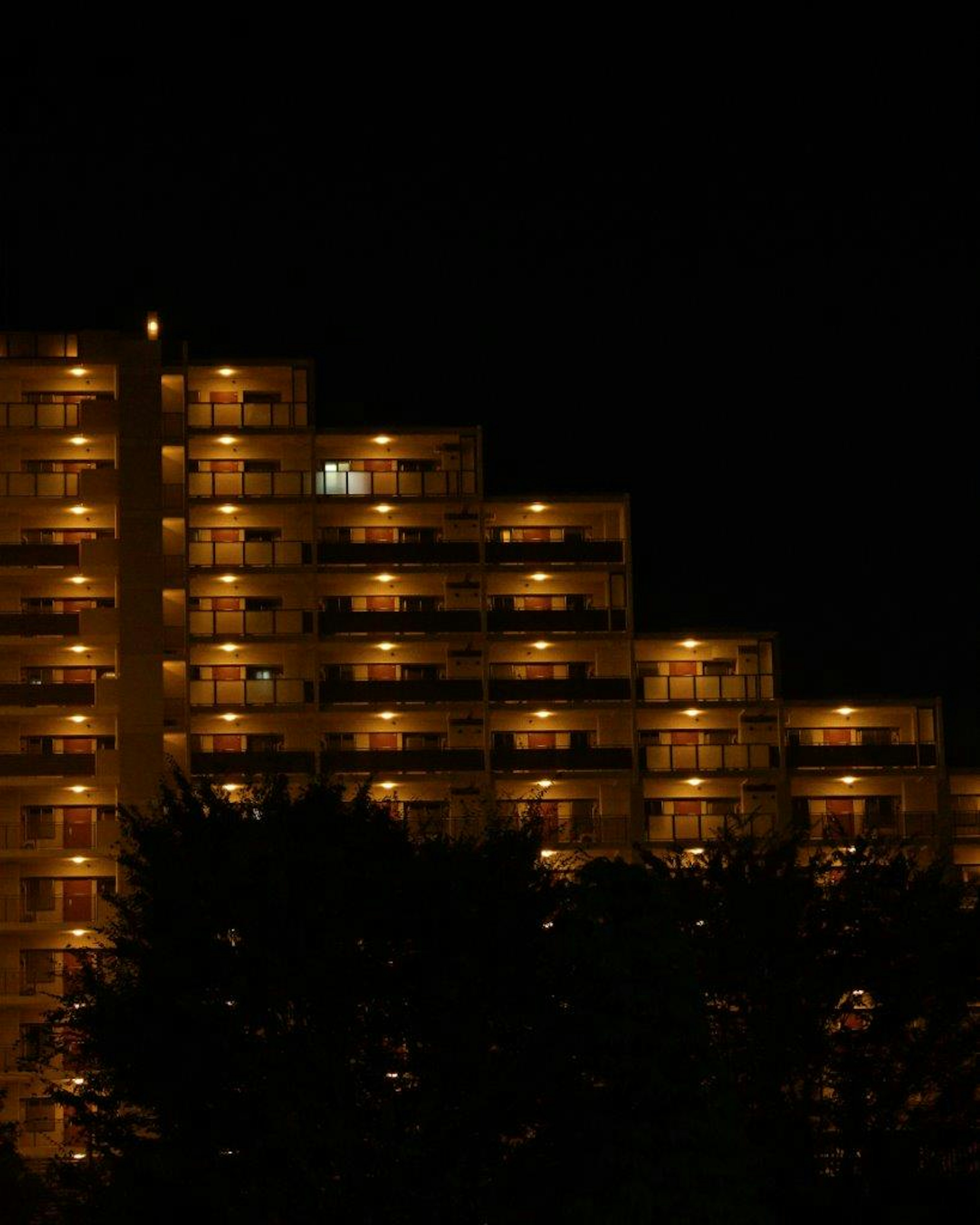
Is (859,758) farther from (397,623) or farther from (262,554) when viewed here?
(262,554)

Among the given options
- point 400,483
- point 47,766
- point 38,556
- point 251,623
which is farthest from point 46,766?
point 400,483

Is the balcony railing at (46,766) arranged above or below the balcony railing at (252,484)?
below

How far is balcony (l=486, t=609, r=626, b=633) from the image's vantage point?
8225 cm

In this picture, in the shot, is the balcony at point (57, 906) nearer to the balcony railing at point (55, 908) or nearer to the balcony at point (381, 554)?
the balcony railing at point (55, 908)

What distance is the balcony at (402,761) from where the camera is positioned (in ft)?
263

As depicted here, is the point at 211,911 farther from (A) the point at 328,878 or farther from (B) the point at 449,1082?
(B) the point at 449,1082

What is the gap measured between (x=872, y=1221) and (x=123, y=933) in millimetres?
13439

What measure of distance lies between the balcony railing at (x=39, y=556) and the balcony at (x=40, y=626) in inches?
70.6

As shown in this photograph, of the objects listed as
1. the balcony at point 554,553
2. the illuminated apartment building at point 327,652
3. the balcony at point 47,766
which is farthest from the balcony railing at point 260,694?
the balcony at point 554,553

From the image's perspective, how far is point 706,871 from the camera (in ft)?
161

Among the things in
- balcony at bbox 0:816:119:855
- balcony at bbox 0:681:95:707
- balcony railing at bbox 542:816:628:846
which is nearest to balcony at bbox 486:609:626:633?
balcony railing at bbox 542:816:628:846

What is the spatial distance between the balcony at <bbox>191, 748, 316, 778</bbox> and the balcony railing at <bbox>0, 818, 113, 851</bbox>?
12.1 ft

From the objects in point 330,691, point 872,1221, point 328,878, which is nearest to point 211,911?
point 328,878

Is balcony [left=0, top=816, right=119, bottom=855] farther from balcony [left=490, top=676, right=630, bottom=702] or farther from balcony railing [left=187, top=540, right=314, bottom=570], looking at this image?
balcony [left=490, top=676, right=630, bottom=702]
